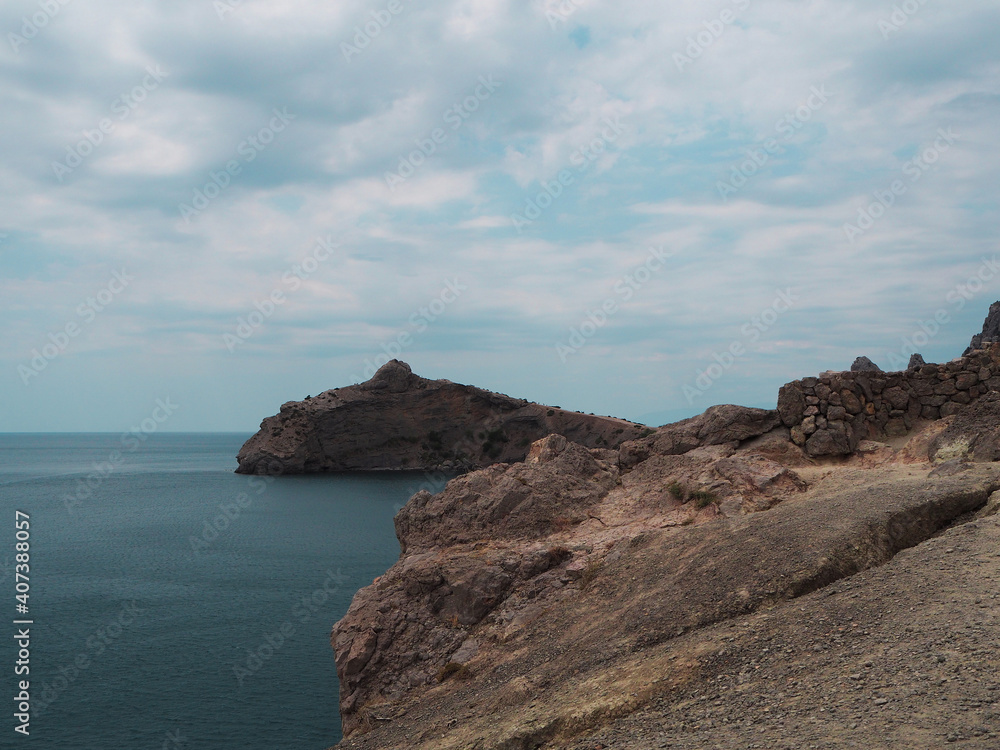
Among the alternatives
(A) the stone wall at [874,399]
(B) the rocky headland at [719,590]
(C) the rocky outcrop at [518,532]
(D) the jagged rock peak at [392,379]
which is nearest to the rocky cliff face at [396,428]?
(D) the jagged rock peak at [392,379]

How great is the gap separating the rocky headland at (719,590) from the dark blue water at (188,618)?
11.0 meters

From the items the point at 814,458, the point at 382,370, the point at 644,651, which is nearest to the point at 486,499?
the point at 644,651

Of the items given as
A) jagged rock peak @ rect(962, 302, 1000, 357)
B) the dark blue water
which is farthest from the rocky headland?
jagged rock peak @ rect(962, 302, 1000, 357)

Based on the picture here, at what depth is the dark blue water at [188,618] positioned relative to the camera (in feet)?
82.7

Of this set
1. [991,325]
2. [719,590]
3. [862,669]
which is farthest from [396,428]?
[862,669]

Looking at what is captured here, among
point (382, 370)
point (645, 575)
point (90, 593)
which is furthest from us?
point (382, 370)

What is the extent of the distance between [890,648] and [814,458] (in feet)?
38.0

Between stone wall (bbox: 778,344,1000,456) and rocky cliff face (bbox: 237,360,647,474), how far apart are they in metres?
101

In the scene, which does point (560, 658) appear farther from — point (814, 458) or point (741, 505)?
point (814, 458)

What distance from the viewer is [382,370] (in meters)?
128

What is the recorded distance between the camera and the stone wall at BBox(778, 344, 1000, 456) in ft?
66.1

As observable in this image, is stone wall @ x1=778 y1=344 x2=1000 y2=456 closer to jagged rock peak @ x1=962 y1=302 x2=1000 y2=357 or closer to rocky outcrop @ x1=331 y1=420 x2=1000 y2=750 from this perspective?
rocky outcrop @ x1=331 y1=420 x2=1000 y2=750

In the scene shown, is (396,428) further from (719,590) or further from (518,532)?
(719,590)

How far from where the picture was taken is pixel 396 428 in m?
129
